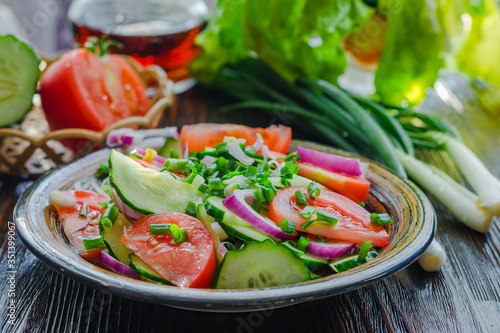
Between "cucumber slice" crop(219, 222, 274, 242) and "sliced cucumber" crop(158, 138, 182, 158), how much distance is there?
484 millimetres

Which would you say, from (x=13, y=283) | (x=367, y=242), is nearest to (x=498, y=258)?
(x=367, y=242)

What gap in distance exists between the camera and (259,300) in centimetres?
86

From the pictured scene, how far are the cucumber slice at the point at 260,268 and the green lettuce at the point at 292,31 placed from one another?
142cm

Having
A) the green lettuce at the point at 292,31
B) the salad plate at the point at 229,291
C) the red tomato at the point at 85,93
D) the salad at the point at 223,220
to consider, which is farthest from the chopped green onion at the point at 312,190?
the green lettuce at the point at 292,31

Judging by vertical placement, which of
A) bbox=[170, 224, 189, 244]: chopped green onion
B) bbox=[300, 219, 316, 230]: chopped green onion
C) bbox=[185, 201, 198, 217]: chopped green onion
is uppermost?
bbox=[300, 219, 316, 230]: chopped green onion

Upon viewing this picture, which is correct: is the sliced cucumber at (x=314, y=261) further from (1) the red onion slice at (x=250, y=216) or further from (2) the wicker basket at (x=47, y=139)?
(2) the wicker basket at (x=47, y=139)

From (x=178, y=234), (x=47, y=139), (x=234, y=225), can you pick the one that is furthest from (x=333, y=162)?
(x=47, y=139)

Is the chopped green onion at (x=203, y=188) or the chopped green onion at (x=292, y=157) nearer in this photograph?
the chopped green onion at (x=203, y=188)

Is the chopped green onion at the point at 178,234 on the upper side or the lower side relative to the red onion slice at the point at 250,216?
lower

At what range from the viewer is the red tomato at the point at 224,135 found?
1.50 meters

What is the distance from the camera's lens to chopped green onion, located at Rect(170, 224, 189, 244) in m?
1.02

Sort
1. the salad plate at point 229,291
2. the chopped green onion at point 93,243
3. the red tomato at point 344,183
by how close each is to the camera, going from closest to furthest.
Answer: the salad plate at point 229,291 → the chopped green onion at point 93,243 → the red tomato at point 344,183

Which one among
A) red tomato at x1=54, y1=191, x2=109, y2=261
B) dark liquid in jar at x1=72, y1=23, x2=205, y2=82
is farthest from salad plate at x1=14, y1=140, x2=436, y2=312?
dark liquid in jar at x1=72, y1=23, x2=205, y2=82

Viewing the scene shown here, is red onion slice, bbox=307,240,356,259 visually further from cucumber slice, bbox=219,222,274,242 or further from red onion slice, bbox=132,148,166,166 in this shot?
red onion slice, bbox=132,148,166,166
